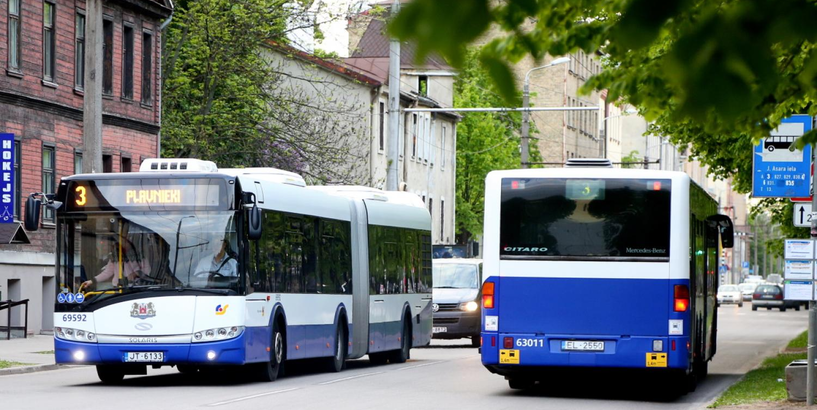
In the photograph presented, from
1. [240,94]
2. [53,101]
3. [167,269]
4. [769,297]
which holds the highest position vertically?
[240,94]

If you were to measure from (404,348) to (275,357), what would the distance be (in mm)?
6235

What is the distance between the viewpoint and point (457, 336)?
103 ft

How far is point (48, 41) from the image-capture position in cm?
3506

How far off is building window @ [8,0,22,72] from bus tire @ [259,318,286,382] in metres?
15.5

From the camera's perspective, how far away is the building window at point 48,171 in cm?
3500

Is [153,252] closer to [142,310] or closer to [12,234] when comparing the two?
[142,310]

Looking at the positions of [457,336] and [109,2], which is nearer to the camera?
[457,336]

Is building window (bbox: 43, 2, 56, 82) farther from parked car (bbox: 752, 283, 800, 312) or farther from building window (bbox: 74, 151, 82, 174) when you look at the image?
parked car (bbox: 752, 283, 800, 312)

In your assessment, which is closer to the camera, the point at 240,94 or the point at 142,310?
the point at 142,310

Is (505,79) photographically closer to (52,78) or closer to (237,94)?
(52,78)

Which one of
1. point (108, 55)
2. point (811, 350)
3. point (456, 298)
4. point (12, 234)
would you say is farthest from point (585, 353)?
point (108, 55)

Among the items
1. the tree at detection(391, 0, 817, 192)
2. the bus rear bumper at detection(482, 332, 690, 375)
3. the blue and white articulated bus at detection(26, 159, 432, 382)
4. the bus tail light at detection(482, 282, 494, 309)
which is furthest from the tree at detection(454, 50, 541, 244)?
the tree at detection(391, 0, 817, 192)

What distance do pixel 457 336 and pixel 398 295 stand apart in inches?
265

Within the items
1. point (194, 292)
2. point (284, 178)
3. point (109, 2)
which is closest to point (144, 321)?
point (194, 292)
